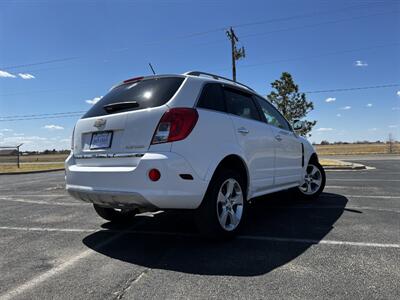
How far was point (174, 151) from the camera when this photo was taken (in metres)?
3.40

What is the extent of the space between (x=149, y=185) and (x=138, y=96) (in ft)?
3.61

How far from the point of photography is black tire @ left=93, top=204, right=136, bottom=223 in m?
4.77

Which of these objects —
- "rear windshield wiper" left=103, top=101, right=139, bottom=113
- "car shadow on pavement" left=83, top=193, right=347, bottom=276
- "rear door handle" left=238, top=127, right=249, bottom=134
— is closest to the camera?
"car shadow on pavement" left=83, top=193, right=347, bottom=276

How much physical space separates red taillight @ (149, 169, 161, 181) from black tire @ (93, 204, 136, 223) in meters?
1.58

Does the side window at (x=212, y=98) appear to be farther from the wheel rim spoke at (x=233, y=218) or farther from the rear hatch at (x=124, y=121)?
the wheel rim spoke at (x=233, y=218)

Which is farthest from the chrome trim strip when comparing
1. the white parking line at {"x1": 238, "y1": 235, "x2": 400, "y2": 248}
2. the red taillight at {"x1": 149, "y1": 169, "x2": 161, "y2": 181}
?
the white parking line at {"x1": 238, "y1": 235, "x2": 400, "y2": 248}

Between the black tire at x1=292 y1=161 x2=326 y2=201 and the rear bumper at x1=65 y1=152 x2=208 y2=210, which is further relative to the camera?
the black tire at x1=292 y1=161 x2=326 y2=201

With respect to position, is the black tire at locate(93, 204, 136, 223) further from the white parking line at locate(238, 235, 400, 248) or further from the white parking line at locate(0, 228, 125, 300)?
the white parking line at locate(238, 235, 400, 248)

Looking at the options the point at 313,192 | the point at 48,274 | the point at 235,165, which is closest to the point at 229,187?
the point at 235,165

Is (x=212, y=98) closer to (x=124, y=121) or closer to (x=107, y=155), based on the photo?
(x=124, y=121)

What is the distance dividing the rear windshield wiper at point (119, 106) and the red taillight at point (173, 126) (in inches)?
18.5

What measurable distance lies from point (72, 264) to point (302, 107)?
2422 centimetres

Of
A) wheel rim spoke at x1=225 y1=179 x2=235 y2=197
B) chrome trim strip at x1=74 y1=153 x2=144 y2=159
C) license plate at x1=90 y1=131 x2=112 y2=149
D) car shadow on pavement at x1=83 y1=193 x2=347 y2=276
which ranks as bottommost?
car shadow on pavement at x1=83 y1=193 x2=347 y2=276

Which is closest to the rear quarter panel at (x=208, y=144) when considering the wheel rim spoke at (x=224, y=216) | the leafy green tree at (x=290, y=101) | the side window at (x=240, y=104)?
the side window at (x=240, y=104)
